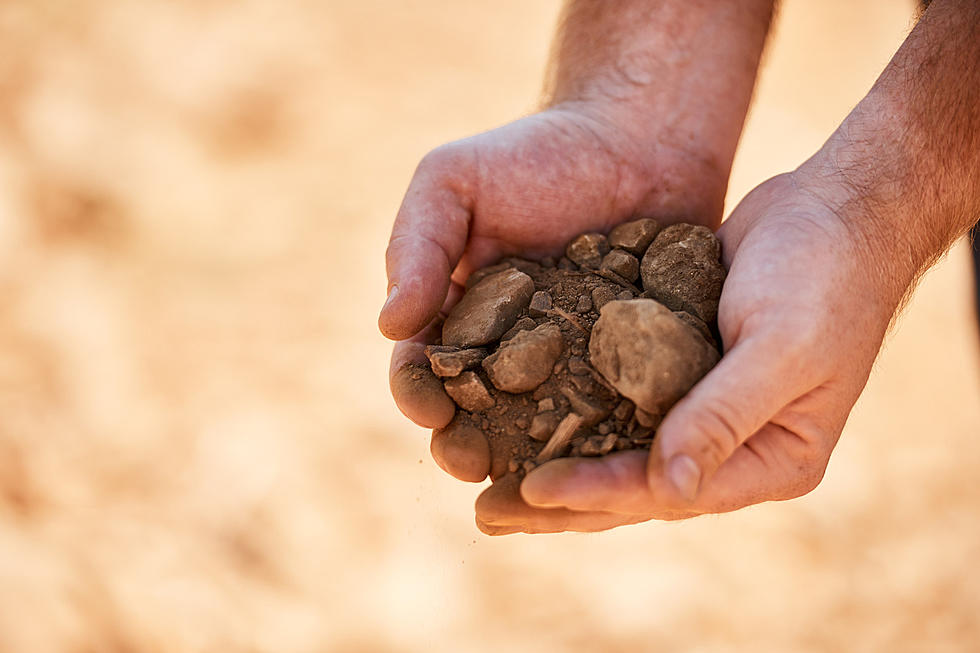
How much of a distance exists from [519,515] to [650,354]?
35 centimetres

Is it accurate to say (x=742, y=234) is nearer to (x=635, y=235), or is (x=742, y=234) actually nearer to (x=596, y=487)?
(x=635, y=235)

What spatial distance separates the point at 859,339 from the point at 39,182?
3.32 meters

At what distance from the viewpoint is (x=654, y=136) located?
7.00ft

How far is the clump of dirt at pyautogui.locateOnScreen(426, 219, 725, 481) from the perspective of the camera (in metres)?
1.40

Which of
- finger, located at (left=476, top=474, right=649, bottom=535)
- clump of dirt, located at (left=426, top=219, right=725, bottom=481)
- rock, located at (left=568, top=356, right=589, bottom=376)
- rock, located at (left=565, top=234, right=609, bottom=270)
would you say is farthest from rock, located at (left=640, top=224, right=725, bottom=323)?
finger, located at (left=476, top=474, right=649, bottom=535)

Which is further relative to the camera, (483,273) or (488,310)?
(483,273)

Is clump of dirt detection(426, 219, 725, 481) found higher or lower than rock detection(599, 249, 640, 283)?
lower

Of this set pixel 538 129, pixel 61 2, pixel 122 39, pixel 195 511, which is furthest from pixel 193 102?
pixel 538 129

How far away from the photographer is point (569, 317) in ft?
5.23

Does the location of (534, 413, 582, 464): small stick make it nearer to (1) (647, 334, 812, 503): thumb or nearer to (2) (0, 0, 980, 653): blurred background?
(1) (647, 334, 812, 503): thumb

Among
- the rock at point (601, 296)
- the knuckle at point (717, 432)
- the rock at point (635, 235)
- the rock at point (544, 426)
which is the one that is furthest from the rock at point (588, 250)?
the knuckle at point (717, 432)

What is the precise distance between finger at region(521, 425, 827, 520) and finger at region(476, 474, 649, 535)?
50mm

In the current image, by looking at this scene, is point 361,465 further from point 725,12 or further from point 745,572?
point 725,12

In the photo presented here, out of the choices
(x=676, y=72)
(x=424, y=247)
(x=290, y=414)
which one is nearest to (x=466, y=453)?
(x=424, y=247)
